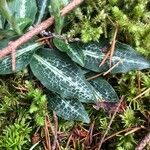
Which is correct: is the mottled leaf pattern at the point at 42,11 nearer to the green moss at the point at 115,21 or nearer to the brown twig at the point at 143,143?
the green moss at the point at 115,21

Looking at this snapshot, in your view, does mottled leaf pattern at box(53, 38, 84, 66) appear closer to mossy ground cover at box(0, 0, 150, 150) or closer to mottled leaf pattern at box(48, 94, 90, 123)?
mossy ground cover at box(0, 0, 150, 150)

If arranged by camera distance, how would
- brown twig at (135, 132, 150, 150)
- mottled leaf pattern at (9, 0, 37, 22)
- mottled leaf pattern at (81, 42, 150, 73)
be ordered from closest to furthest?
brown twig at (135, 132, 150, 150), mottled leaf pattern at (81, 42, 150, 73), mottled leaf pattern at (9, 0, 37, 22)

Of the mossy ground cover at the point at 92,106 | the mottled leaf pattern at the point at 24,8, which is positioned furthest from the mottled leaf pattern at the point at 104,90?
the mottled leaf pattern at the point at 24,8

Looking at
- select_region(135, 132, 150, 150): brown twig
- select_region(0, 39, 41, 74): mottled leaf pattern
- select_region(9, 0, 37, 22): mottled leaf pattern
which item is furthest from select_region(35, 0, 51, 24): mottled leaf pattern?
select_region(135, 132, 150, 150): brown twig

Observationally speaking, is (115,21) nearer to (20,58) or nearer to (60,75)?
(60,75)

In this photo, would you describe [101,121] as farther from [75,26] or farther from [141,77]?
[75,26]

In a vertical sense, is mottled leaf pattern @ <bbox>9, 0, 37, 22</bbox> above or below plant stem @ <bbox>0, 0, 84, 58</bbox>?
above

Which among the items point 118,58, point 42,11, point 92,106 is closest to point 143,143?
point 92,106
